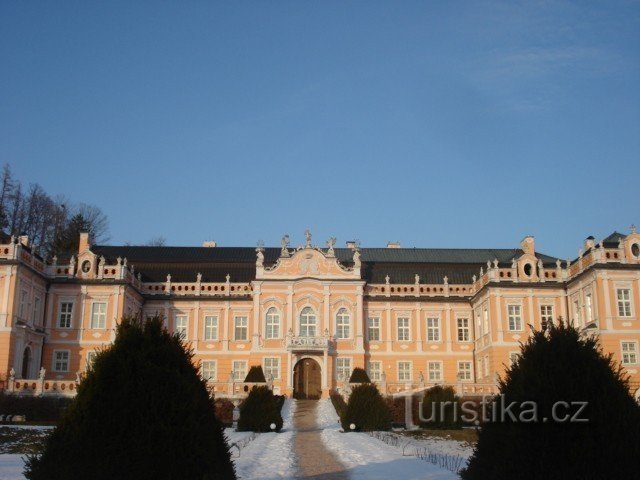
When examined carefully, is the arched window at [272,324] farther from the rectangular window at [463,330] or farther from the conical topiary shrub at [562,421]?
the conical topiary shrub at [562,421]

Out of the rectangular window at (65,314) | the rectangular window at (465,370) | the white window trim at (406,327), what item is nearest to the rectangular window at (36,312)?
the rectangular window at (65,314)

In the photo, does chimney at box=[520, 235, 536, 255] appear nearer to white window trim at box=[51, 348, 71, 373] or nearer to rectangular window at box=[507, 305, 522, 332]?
rectangular window at box=[507, 305, 522, 332]

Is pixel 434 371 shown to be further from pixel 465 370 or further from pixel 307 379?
pixel 307 379

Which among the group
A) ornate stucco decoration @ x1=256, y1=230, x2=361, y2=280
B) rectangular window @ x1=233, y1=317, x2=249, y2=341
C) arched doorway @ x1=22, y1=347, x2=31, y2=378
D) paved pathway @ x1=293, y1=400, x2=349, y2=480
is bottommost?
paved pathway @ x1=293, y1=400, x2=349, y2=480

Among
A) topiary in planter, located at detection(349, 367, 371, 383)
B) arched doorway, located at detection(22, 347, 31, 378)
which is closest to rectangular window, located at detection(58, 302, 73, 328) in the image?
arched doorway, located at detection(22, 347, 31, 378)

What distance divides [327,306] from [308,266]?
2.99 m

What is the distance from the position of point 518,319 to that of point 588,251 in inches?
229

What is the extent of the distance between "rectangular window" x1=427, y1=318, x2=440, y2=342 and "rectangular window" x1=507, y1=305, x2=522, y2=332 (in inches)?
236

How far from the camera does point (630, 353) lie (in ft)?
130

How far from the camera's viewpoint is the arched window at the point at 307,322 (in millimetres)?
47438

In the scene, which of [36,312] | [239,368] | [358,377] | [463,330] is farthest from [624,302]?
[36,312]

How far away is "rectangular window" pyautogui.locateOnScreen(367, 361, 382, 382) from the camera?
156 feet

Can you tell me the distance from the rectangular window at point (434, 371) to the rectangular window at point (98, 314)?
21.1 m

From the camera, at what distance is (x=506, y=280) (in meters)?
44.8
